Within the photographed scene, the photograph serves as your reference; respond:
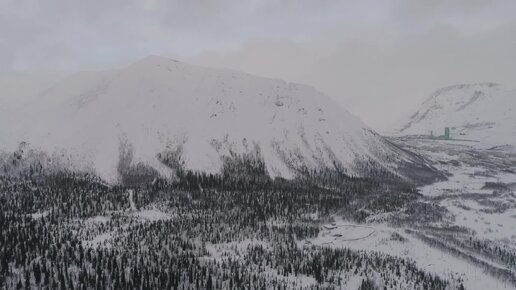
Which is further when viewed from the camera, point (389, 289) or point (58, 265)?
point (58, 265)

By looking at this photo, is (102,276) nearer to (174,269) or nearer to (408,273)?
(174,269)

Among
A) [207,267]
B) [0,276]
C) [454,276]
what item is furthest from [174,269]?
[454,276]

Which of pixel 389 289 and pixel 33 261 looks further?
pixel 33 261

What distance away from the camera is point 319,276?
193m

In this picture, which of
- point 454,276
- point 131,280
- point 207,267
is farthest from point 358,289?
point 131,280

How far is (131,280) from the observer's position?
616ft

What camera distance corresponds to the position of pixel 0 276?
601 feet

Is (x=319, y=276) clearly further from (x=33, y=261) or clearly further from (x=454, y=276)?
(x=33, y=261)

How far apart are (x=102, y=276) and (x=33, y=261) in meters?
30.8

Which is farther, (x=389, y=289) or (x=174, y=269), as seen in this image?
(x=174, y=269)

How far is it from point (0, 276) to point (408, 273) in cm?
14952

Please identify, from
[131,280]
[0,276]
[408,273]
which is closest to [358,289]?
[408,273]

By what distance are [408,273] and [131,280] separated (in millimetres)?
103715

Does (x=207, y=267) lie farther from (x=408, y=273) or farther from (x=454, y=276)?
(x=454, y=276)
